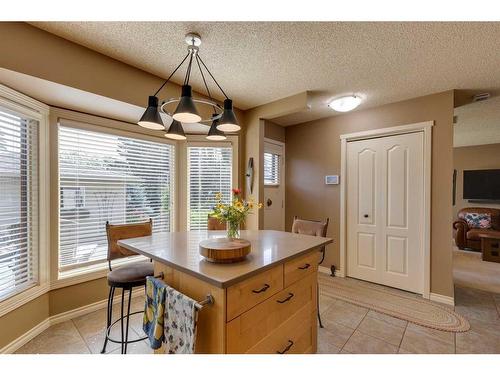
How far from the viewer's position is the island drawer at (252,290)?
111 cm

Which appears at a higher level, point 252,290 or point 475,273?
point 252,290

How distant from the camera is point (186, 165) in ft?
10.6

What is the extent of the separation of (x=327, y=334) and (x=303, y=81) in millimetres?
2438

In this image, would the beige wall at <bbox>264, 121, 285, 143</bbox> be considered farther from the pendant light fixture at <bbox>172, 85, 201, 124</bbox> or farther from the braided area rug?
the pendant light fixture at <bbox>172, 85, 201, 124</bbox>

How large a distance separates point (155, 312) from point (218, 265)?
45 centimetres

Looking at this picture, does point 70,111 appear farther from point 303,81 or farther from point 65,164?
point 303,81

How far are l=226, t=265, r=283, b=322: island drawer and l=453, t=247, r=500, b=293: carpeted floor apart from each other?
10.8 ft

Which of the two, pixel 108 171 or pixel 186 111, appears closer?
pixel 186 111

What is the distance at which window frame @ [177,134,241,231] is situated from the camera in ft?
10.5

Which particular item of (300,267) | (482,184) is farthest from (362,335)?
(482,184)

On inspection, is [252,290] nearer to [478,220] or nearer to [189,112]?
[189,112]

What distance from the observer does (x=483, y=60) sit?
2000 millimetres
